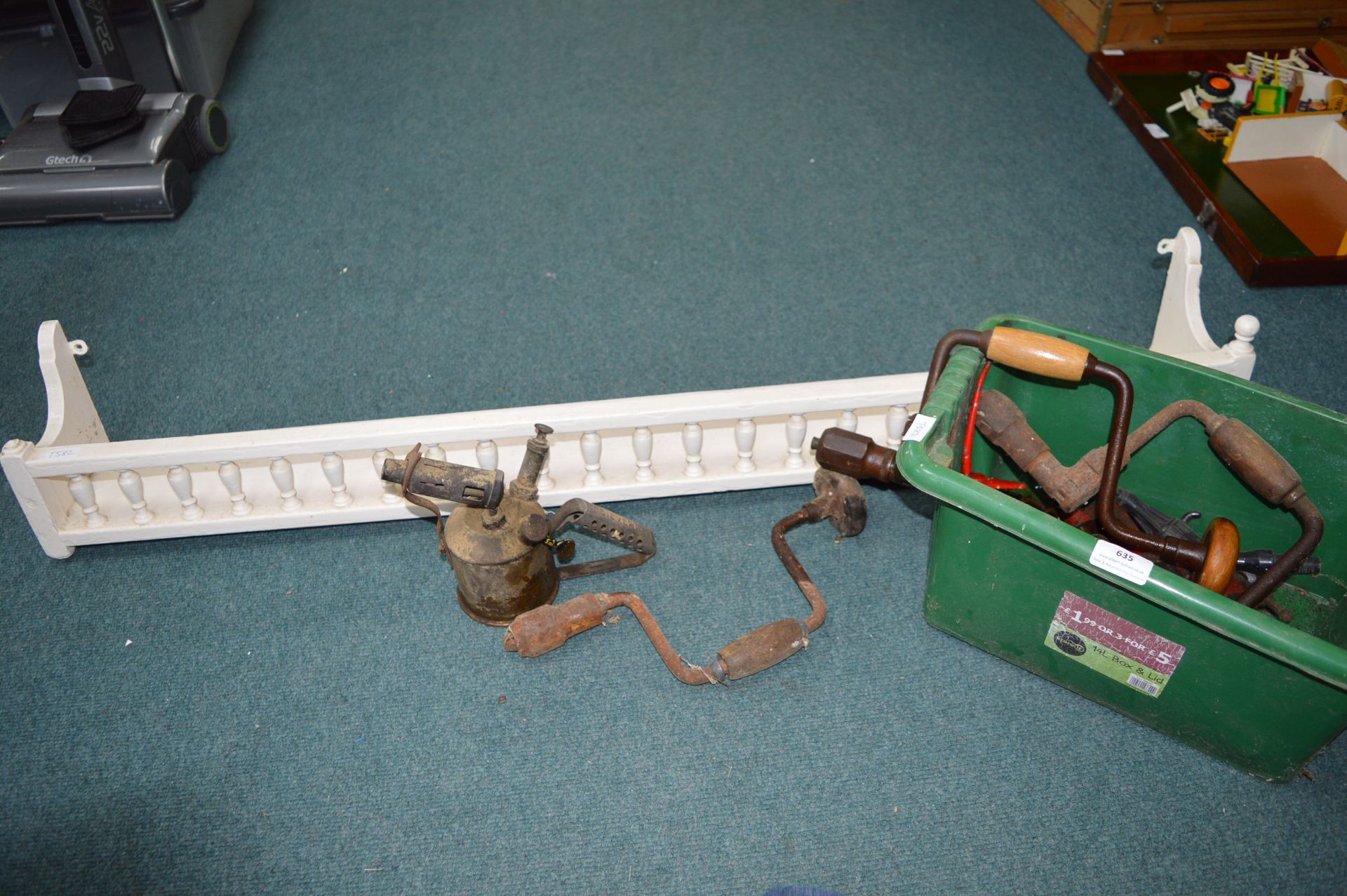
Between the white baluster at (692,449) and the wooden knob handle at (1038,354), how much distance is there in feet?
1.53

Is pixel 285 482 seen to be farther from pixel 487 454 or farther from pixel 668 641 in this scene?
pixel 668 641

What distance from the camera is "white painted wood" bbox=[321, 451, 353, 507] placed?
1.53 m

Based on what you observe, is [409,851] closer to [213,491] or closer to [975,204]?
[213,491]

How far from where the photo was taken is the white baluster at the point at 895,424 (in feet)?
5.15

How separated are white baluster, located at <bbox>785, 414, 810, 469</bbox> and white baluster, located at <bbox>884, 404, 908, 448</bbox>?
5.2 inches

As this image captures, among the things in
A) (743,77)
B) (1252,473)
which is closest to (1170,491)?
(1252,473)

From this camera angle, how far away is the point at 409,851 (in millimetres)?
1275

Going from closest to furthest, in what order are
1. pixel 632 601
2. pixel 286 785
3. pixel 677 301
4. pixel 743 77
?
pixel 286 785 < pixel 632 601 < pixel 677 301 < pixel 743 77

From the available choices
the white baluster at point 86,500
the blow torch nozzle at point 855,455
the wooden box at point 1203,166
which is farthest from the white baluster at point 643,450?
the wooden box at point 1203,166

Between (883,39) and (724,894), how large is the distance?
2414 mm

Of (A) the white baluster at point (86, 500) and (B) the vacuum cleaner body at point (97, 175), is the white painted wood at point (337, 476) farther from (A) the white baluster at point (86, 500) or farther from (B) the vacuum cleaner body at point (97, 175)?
(B) the vacuum cleaner body at point (97, 175)

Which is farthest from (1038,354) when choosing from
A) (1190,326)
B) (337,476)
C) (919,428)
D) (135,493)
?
(135,493)

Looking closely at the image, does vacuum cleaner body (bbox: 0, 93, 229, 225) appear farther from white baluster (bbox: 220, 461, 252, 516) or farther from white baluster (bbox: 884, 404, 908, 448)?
white baluster (bbox: 884, 404, 908, 448)

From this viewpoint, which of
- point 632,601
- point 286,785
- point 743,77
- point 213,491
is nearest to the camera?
point 286,785
